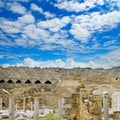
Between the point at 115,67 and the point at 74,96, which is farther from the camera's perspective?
the point at 115,67

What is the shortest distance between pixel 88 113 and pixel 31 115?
9.32 m

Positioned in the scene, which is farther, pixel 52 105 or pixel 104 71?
pixel 104 71

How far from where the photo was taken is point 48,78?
2539 inches

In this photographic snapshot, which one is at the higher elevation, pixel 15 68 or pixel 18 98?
pixel 15 68

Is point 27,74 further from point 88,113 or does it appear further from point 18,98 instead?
point 88,113

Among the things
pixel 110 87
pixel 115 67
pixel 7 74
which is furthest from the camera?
pixel 7 74

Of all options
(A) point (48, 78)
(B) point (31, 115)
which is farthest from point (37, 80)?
(B) point (31, 115)

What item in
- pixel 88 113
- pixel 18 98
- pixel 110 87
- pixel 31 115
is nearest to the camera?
pixel 88 113

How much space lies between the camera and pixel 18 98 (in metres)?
33.8

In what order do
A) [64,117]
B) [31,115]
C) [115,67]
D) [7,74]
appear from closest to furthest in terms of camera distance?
[64,117] < [31,115] < [115,67] < [7,74]

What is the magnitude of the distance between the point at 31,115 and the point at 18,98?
11.9m

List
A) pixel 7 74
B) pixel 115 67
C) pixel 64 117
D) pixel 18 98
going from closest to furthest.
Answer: pixel 64 117 < pixel 18 98 < pixel 115 67 < pixel 7 74

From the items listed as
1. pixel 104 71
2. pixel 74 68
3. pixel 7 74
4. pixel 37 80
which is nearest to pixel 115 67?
pixel 104 71

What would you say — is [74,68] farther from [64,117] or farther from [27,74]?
[64,117]
